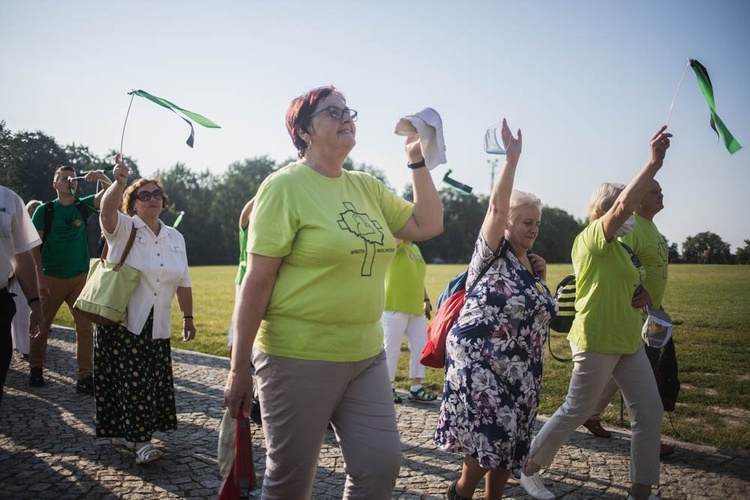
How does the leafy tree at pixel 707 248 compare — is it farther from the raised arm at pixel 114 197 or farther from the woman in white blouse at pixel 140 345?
the raised arm at pixel 114 197

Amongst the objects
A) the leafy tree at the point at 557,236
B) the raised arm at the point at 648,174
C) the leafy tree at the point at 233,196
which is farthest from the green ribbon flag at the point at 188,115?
the leafy tree at the point at 233,196

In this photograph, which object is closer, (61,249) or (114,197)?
(114,197)

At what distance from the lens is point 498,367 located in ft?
11.6

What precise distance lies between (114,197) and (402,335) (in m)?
3.71

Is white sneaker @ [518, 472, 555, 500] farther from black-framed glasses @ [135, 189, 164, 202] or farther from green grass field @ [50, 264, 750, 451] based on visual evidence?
black-framed glasses @ [135, 189, 164, 202]

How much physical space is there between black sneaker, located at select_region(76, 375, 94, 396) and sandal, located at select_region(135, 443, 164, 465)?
2.46 meters

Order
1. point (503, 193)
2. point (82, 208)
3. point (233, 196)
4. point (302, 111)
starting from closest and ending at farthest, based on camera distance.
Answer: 1. point (302, 111)
2. point (503, 193)
3. point (82, 208)
4. point (233, 196)

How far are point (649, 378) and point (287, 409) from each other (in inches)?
114

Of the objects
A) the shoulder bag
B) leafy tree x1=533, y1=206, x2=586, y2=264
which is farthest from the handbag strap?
leafy tree x1=533, y1=206, x2=586, y2=264

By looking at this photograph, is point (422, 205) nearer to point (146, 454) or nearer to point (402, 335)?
point (146, 454)

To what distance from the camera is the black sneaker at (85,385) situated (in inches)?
264

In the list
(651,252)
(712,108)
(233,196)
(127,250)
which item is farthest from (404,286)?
(233,196)

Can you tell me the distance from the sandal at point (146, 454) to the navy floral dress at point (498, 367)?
245cm

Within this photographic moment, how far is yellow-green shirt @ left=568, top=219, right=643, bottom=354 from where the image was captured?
4.18m
